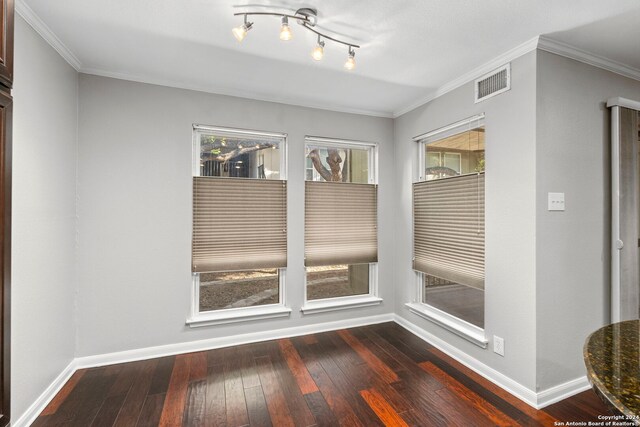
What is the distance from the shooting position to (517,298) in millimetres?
2250

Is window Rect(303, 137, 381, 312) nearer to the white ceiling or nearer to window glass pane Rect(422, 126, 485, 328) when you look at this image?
window glass pane Rect(422, 126, 485, 328)

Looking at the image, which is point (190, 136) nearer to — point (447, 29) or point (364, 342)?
point (447, 29)

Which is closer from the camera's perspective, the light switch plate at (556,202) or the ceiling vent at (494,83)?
the light switch plate at (556,202)

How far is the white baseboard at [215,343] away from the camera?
2617 mm

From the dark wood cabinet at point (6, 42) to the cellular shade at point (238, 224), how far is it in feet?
5.83

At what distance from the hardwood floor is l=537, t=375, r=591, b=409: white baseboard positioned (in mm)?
34

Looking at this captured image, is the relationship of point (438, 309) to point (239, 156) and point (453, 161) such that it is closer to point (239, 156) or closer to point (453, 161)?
point (453, 161)

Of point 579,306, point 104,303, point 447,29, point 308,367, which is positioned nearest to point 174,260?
point 104,303

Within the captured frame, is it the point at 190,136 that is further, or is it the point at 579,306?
the point at 190,136

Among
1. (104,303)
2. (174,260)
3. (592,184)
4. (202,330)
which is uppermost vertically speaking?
(592,184)

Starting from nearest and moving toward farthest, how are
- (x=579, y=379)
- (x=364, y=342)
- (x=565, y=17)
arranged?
(x=565, y=17) → (x=579, y=379) → (x=364, y=342)

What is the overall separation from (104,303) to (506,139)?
3.61 meters

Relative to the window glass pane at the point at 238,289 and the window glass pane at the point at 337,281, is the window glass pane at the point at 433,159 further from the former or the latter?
the window glass pane at the point at 238,289

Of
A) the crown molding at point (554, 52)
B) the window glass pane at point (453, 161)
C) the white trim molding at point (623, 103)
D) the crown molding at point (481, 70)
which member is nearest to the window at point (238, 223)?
the crown molding at point (481, 70)
